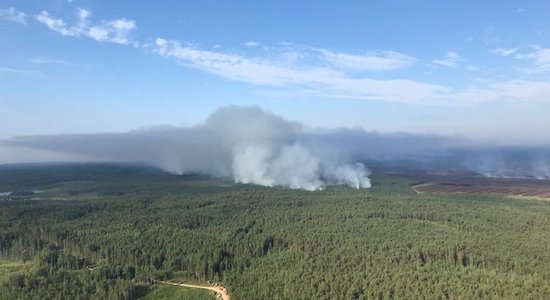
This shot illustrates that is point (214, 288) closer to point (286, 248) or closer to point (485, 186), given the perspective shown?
point (286, 248)

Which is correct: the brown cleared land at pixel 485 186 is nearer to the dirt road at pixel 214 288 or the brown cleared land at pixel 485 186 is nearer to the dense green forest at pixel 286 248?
the dense green forest at pixel 286 248

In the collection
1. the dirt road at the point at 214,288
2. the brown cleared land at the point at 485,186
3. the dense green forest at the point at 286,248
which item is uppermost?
the brown cleared land at the point at 485,186

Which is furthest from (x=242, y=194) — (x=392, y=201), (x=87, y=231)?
(x=87, y=231)

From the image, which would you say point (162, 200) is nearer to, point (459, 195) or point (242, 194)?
point (242, 194)

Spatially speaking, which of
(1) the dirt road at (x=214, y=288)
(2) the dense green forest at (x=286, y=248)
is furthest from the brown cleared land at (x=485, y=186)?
(1) the dirt road at (x=214, y=288)

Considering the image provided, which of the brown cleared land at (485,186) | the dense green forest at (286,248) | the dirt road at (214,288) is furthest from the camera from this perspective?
the brown cleared land at (485,186)

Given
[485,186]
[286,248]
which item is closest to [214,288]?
[286,248]

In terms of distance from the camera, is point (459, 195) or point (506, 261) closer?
point (506, 261)
